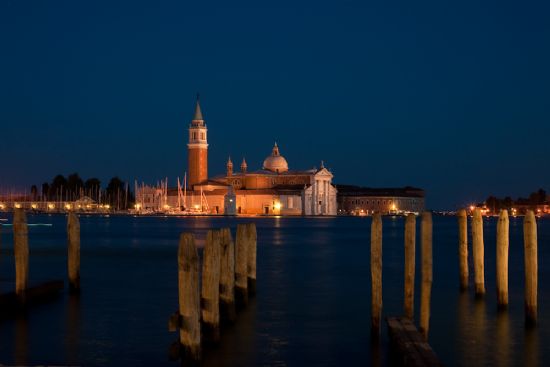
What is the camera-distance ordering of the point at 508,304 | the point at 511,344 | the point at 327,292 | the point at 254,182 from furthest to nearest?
the point at 254,182 < the point at 327,292 < the point at 508,304 < the point at 511,344

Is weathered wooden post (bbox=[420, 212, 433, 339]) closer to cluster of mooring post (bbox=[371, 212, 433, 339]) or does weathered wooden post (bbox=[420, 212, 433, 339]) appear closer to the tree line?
cluster of mooring post (bbox=[371, 212, 433, 339])

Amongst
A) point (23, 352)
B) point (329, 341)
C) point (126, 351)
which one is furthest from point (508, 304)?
point (23, 352)

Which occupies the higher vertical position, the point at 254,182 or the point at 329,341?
the point at 254,182

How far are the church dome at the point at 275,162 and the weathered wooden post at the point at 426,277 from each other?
123369mm

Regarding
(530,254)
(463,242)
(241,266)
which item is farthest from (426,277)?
(463,242)

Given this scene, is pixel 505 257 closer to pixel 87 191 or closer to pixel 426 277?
pixel 426 277

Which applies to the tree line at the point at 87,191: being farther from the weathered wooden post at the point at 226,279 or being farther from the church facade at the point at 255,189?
the weathered wooden post at the point at 226,279

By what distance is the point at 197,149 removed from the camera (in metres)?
135

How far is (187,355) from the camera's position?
11141 mm

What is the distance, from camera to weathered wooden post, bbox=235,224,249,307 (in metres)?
17.3

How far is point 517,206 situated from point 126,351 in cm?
16836

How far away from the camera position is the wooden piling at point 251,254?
18.3 meters

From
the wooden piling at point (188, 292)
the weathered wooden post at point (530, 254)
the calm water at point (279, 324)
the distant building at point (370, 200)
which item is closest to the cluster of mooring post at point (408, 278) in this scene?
the calm water at point (279, 324)

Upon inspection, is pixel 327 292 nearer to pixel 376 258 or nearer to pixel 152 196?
pixel 376 258
